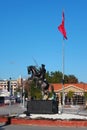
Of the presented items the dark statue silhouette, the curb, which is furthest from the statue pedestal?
the curb

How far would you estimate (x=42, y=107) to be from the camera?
28.6 m

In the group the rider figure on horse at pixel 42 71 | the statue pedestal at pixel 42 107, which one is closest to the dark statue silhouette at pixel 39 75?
the rider figure on horse at pixel 42 71

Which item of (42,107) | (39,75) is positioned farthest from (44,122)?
(39,75)

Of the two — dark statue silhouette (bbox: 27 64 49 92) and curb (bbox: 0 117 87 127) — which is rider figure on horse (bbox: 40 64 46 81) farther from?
curb (bbox: 0 117 87 127)

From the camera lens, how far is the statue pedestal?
93.4 feet

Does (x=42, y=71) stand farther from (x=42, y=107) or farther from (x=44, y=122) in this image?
(x=44, y=122)

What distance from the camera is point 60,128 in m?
22.9

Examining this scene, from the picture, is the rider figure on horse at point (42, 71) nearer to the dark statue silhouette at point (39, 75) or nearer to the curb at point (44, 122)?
the dark statue silhouette at point (39, 75)

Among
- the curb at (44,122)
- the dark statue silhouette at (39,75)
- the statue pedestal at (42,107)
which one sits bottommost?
the curb at (44,122)

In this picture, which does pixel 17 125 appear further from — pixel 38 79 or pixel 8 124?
pixel 38 79

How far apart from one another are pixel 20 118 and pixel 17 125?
2.87 ft

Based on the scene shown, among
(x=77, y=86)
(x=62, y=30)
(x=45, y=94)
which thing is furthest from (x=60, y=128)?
(x=77, y=86)

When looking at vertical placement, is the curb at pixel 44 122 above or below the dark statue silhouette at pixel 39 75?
below

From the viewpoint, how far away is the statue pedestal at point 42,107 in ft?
93.4
